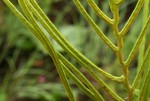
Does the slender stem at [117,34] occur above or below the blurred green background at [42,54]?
above

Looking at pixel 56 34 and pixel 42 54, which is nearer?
pixel 56 34

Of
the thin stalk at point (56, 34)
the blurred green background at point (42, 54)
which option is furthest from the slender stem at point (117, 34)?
the blurred green background at point (42, 54)

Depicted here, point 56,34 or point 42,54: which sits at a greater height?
point 56,34

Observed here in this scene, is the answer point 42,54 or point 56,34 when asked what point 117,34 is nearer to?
point 56,34

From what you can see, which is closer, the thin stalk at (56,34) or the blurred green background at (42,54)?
the thin stalk at (56,34)

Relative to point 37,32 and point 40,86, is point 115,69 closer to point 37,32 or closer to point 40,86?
point 40,86

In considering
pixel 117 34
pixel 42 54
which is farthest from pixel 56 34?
pixel 42 54

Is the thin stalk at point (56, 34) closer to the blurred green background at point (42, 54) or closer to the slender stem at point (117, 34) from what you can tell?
the slender stem at point (117, 34)

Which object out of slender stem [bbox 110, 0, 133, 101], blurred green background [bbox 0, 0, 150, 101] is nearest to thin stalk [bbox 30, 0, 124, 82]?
slender stem [bbox 110, 0, 133, 101]
